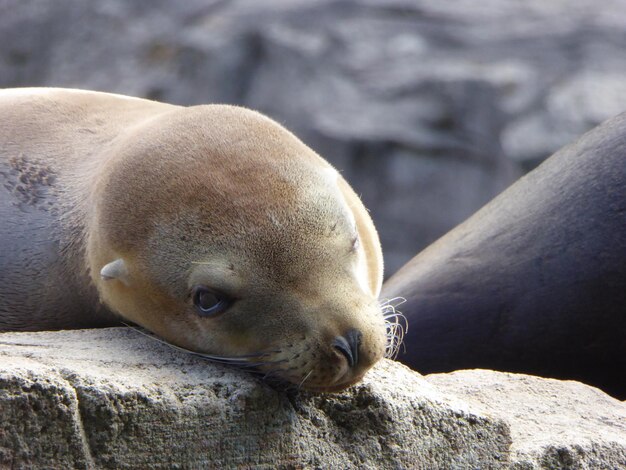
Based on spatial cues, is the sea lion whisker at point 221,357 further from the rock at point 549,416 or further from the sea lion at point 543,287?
the sea lion at point 543,287

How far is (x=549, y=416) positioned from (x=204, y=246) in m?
1.29

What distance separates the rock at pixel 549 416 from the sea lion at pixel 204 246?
525 mm

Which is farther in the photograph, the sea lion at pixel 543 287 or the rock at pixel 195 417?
the sea lion at pixel 543 287

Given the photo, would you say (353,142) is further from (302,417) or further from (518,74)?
(302,417)

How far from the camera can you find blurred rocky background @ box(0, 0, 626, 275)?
8953 mm

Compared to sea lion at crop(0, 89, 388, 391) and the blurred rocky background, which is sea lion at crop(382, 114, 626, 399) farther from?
the blurred rocky background

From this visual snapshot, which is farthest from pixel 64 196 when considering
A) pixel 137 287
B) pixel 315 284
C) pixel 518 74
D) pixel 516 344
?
pixel 518 74

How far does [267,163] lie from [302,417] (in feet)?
2.55

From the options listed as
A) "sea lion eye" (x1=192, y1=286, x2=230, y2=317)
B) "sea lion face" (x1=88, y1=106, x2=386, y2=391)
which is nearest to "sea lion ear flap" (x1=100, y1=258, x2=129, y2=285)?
"sea lion face" (x1=88, y1=106, x2=386, y2=391)

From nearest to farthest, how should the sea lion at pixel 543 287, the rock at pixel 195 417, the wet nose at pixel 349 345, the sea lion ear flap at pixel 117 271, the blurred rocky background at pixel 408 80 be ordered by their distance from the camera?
1. the rock at pixel 195 417
2. the wet nose at pixel 349 345
3. the sea lion ear flap at pixel 117 271
4. the sea lion at pixel 543 287
5. the blurred rocky background at pixel 408 80

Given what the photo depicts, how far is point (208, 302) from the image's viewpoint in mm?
2918

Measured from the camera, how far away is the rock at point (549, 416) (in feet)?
9.60

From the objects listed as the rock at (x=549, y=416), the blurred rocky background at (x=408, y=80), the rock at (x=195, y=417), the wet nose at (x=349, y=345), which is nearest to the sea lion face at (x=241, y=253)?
the wet nose at (x=349, y=345)

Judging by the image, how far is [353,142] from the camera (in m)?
9.05
